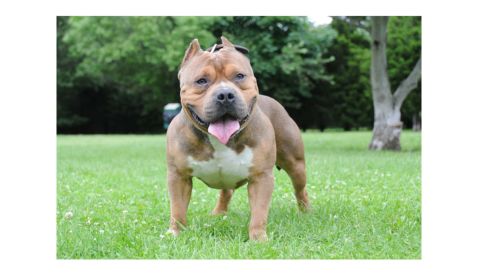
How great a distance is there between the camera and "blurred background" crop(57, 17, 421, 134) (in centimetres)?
1609

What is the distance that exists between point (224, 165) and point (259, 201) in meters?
0.36

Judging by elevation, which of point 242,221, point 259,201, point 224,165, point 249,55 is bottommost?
point 242,221

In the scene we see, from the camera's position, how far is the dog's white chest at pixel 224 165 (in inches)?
160

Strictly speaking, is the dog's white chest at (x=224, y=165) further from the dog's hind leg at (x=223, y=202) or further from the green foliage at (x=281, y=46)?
the green foliage at (x=281, y=46)

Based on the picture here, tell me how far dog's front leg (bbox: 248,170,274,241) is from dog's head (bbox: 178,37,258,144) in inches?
19.1

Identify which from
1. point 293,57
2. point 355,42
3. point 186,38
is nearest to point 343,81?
point 355,42

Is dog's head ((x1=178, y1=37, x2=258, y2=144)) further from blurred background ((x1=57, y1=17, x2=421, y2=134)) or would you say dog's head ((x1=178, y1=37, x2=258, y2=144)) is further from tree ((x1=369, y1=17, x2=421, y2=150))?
blurred background ((x1=57, y1=17, x2=421, y2=134))

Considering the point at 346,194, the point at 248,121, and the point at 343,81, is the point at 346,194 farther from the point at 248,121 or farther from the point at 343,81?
the point at 343,81

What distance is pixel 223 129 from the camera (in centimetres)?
373

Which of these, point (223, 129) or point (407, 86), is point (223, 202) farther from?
point (407, 86)

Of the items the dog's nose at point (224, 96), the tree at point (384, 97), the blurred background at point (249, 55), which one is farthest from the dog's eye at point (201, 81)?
the blurred background at point (249, 55)

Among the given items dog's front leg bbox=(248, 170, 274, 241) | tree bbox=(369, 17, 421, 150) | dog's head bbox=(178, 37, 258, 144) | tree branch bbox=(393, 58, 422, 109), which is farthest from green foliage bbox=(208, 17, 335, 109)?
dog's head bbox=(178, 37, 258, 144)

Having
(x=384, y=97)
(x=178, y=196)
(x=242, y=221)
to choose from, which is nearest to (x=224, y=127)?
(x=178, y=196)

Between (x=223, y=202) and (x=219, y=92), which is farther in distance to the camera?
(x=223, y=202)
